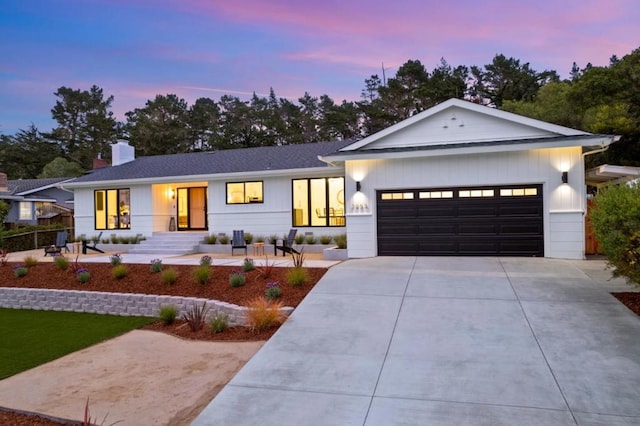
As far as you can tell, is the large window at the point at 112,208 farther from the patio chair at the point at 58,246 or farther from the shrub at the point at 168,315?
the shrub at the point at 168,315

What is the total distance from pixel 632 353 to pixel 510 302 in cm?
215

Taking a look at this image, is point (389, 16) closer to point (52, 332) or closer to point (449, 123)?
point (449, 123)

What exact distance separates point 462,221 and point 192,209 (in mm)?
12599

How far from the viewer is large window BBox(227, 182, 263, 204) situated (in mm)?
16312

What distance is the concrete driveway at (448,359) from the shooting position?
13.3ft

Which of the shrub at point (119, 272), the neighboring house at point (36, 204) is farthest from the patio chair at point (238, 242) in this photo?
the neighboring house at point (36, 204)

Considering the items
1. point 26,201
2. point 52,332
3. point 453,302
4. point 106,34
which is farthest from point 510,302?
point 26,201

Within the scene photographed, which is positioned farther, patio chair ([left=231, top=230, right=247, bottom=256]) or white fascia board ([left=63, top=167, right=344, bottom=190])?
white fascia board ([left=63, top=167, right=344, bottom=190])

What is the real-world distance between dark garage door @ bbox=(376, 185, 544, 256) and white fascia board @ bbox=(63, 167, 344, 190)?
126 inches

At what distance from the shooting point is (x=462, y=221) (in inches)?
460

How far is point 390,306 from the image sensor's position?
24.0 feet

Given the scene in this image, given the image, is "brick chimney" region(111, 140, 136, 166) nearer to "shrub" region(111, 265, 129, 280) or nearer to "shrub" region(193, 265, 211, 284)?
"shrub" region(111, 265, 129, 280)

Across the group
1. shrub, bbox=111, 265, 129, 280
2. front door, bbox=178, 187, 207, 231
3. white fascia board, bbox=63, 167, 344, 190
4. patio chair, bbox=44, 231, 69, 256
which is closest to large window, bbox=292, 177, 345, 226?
white fascia board, bbox=63, 167, 344, 190

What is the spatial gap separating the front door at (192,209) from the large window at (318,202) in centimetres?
567
